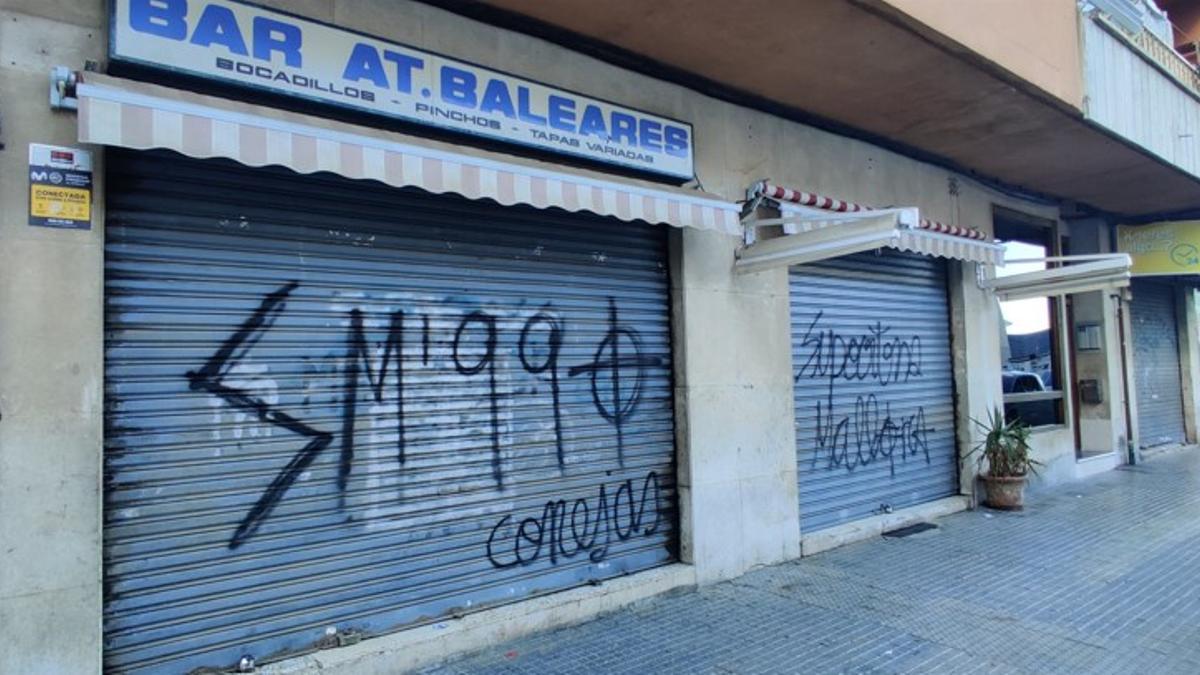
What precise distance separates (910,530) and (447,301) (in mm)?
5365

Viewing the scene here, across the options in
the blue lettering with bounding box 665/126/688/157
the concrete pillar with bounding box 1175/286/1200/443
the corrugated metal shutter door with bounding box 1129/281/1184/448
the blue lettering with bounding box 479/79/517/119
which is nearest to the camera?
the blue lettering with bounding box 479/79/517/119

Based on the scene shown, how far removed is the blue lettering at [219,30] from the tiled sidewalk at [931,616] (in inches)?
141

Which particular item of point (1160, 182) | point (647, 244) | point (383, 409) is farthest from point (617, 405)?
point (1160, 182)

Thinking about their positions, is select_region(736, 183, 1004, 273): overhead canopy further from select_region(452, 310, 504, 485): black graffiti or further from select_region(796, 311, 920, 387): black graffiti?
select_region(452, 310, 504, 485): black graffiti

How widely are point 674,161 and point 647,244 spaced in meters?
0.68

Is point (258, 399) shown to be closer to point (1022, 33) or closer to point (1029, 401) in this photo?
point (1022, 33)

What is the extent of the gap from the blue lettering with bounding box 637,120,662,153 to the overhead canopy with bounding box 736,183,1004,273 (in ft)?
3.40

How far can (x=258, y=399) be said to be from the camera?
12.7 ft

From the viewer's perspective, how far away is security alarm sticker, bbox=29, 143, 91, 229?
326 cm

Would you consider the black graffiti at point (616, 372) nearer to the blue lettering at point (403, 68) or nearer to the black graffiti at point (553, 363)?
the black graffiti at point (553, 363)

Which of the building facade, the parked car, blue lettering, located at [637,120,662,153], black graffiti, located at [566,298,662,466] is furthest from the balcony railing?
black graffiti, located at [566,298,662,466]

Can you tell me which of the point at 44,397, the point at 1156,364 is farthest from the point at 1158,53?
the point at 44,397

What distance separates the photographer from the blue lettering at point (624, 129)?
17.1 feet

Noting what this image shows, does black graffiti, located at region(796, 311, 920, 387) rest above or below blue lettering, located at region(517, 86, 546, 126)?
below
